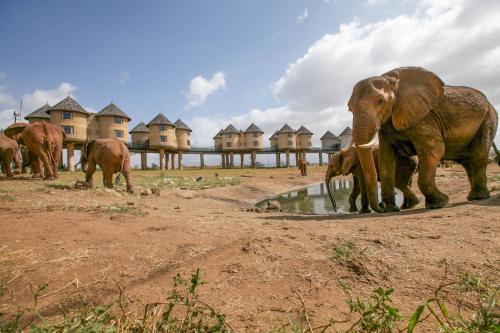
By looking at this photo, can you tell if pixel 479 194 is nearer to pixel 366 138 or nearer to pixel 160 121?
pixel 366 138

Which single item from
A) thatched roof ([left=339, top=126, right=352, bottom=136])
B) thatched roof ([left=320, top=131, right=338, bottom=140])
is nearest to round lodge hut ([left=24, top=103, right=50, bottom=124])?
thatched roof ([left=320, top=131, right=338, bottom=140])

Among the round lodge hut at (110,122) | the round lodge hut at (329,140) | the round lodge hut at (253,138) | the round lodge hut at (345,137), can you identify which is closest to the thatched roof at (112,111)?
the round lodge hut at (110,122)

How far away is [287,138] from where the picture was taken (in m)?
53.5

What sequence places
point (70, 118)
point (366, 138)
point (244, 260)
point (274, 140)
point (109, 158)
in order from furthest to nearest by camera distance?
point (274, 140)
point (70, 118)
point (109, 158)
point (366, 138)
point (244, 260)

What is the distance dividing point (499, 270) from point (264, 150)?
54173 mm

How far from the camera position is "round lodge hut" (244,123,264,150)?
52478 millimetres

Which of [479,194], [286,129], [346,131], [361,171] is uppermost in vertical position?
[346,131]

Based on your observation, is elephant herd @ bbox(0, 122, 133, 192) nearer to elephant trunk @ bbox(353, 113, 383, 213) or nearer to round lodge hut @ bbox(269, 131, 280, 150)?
elephant trunk @ bbox(353, 113, 383, 213)

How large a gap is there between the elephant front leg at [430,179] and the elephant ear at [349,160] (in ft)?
9.22

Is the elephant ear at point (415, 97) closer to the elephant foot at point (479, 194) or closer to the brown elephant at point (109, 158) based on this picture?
the elephant foot at point (479, 194)

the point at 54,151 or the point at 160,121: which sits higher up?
the point at 160,121

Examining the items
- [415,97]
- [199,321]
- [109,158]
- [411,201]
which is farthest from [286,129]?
[199,321]

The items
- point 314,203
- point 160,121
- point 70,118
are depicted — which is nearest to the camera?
point 314,203

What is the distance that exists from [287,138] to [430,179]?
48322mm
